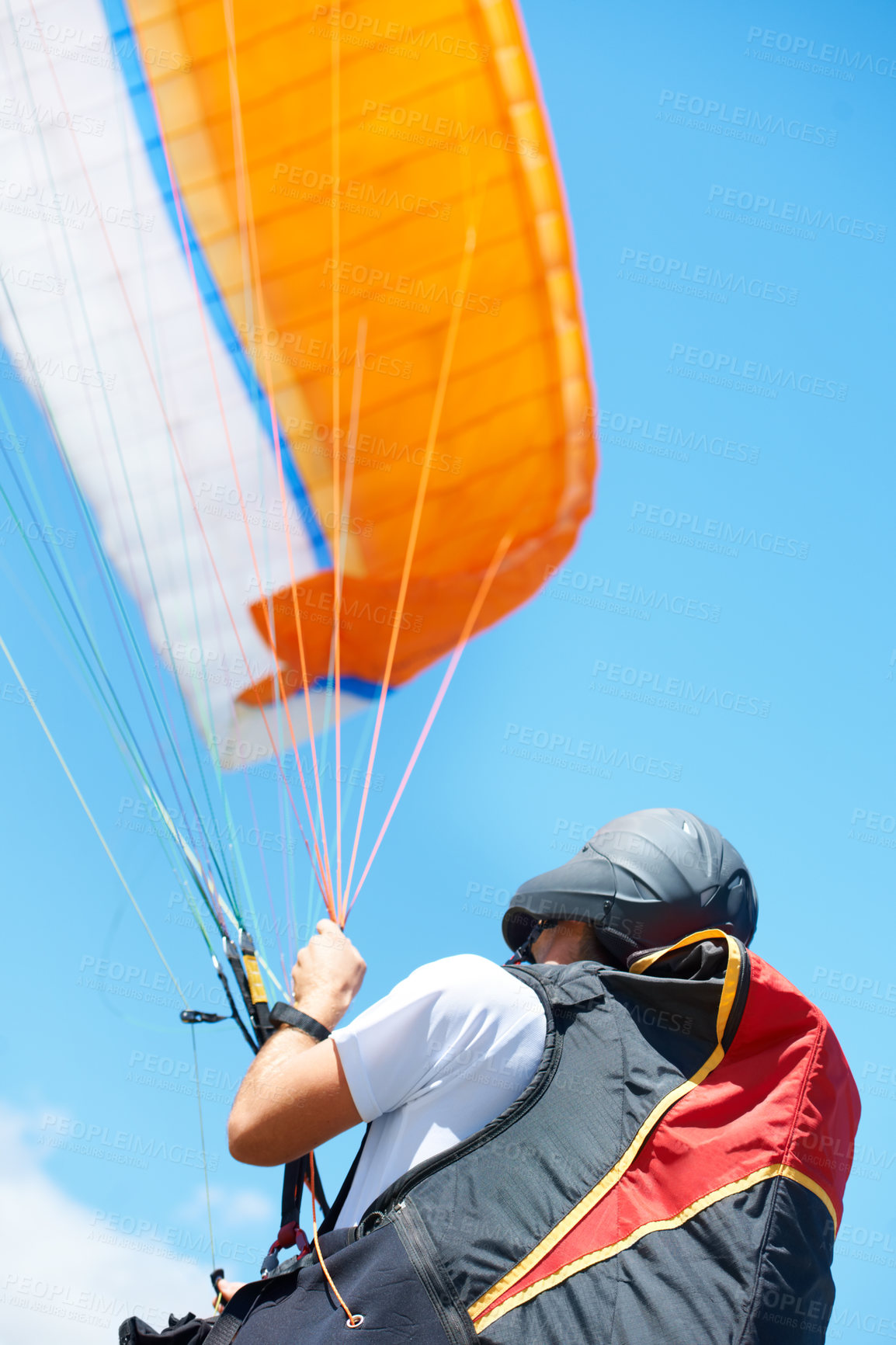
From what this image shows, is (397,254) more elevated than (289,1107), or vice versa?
(397,254)

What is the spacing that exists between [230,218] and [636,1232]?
5727mm

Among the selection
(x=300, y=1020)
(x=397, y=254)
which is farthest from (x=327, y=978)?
(x=397, y=254)

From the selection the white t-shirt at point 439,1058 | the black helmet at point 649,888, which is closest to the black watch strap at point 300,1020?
Answer: the white t-shirt at point 439,1058

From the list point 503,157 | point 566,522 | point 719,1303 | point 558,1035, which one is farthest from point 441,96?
point 719,1303

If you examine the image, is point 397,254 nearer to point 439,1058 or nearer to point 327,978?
point 327,978

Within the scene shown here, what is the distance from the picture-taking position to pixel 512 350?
216 inches

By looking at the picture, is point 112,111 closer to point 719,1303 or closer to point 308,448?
point 308,448

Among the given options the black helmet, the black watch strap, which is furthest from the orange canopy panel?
the black watch strap

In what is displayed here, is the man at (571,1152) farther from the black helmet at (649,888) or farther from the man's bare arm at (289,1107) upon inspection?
the black helmet at (649,888)

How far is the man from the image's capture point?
55.0 inches

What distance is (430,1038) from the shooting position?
5.33 feet

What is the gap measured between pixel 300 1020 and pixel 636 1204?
0.72m

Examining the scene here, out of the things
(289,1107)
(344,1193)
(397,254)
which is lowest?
(344,1193)

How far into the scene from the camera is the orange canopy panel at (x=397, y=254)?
511 cm
